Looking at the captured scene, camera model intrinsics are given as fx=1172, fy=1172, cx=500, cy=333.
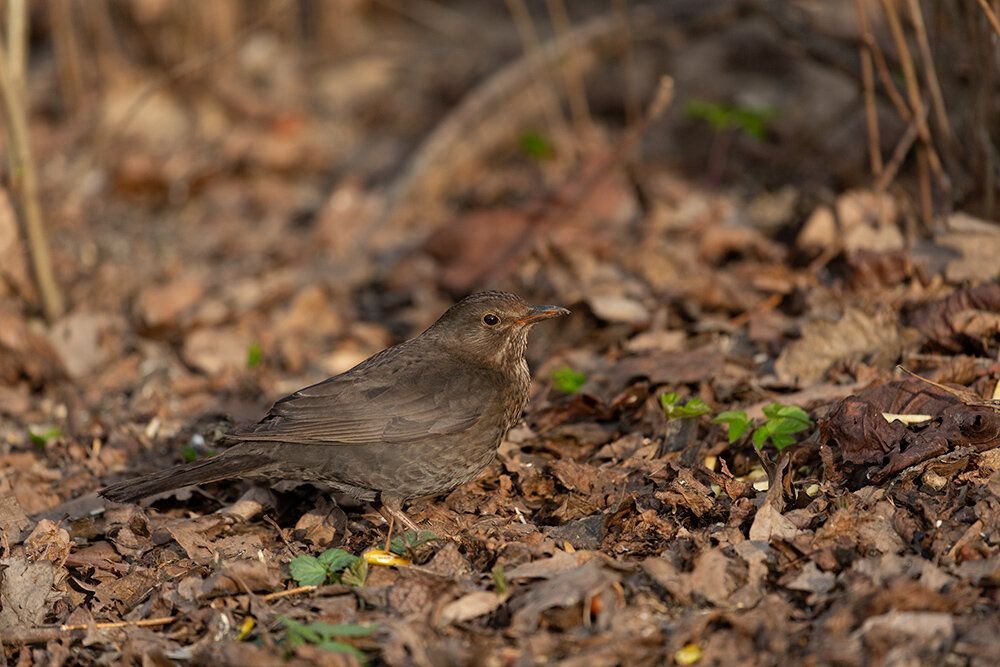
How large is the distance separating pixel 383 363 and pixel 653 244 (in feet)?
8.02

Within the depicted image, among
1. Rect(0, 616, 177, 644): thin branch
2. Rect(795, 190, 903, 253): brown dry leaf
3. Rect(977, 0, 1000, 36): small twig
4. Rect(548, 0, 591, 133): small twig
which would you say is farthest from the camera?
Rect(548, 0, 591, 133): small twig

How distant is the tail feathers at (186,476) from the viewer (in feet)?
15.1

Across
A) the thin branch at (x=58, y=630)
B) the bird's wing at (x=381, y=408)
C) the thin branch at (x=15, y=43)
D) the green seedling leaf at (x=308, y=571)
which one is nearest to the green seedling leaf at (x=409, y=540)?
the green seedling leaf at (x=308, y=571)

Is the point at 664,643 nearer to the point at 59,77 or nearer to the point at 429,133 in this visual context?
the point at 429,133

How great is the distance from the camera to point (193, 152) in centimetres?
939

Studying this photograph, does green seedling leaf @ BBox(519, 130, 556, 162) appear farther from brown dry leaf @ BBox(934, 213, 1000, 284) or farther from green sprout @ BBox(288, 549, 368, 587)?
green sprout @ BBox(288, 549, 368, 587)

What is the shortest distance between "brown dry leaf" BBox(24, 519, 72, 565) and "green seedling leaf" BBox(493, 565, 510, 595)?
1.73 metres

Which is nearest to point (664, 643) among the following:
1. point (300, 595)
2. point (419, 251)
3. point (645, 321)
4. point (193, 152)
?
point (300, 595)

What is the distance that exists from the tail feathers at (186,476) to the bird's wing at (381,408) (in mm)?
105

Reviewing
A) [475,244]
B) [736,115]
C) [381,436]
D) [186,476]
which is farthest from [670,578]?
[736,115]

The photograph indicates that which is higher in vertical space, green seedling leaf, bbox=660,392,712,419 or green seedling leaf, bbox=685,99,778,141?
green seedling leaf, bbox=685,99,778,141

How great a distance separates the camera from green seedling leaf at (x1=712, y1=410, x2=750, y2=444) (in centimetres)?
455

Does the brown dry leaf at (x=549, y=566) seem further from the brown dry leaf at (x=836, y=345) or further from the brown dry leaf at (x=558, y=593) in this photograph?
the brown dry leaf at (x=836, y=345)

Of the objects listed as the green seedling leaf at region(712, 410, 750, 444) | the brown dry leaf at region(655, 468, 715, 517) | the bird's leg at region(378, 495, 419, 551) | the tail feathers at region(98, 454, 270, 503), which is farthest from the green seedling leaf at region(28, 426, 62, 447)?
the green seedling leaf at region(712, 410, 750, 444)
